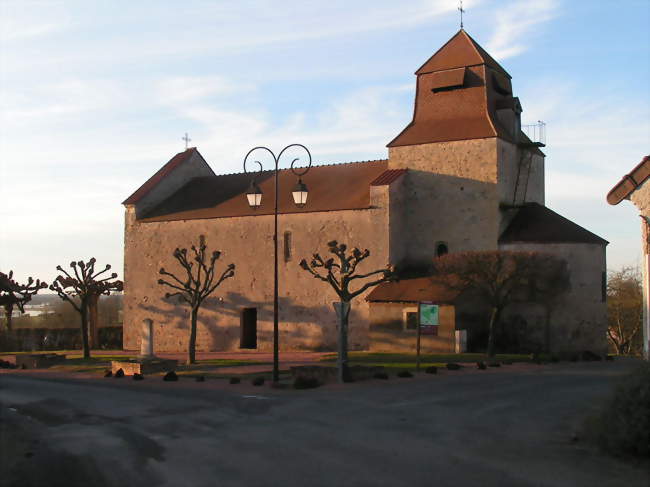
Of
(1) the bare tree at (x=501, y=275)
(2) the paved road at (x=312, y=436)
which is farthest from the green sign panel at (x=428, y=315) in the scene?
(1) the bare tree at (x=501, y=275)

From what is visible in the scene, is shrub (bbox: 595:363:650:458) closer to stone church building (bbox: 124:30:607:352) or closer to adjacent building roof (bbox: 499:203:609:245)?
stone church building (bbox: 124:30:607:352)

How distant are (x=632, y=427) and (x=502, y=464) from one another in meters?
1.79

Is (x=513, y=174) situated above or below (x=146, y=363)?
above

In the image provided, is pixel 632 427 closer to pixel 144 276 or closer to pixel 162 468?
pixel 162 468

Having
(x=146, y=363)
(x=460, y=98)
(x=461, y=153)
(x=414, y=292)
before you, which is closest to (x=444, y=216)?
(x=461, y=153)

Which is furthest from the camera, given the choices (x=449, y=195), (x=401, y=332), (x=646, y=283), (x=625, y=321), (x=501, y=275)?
(x=625, y=321)

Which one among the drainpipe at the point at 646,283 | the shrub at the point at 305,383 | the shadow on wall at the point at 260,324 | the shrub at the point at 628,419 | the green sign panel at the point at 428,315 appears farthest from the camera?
the shadow on wall at the point at 260,324

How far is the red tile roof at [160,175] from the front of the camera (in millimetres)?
44509

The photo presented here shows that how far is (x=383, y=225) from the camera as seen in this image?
36.2 meters

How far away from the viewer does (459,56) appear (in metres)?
38.5

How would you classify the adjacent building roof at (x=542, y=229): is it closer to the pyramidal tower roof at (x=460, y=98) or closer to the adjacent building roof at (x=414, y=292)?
the pyramidal tower roof at (x=460, y=98)

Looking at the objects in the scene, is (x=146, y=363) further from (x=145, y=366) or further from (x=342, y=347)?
(x=342, y=347)

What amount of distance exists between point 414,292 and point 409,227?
4.98 meters

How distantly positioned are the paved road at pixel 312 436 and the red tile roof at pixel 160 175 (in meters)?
24.3
